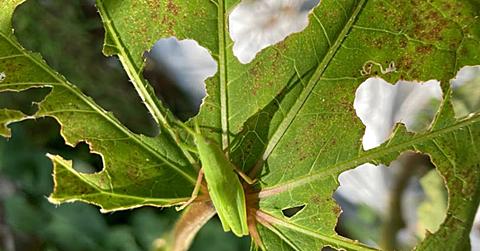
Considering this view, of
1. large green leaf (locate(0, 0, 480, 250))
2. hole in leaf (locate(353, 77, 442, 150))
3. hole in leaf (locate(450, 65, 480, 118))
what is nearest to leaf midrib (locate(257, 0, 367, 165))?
large green leaf (locate(0, 0, 480, 250))

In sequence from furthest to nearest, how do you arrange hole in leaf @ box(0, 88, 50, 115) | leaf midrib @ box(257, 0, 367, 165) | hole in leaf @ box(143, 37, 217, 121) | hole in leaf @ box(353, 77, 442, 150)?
hole in leaf @ box(143, 37, 217, 121), hole in leaf @ box(0, 88, 50, 115), hole in leaf @ box(353, 77, 442, 150), leaf midrib @ box(257, 0, 367, 165)

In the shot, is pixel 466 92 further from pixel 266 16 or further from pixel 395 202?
pixel 266 16

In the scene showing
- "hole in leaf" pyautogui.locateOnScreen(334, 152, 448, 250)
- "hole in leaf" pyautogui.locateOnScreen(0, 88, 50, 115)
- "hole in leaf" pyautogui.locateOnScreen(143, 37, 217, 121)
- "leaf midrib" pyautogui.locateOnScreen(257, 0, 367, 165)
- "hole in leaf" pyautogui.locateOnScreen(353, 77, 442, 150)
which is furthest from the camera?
"hole in leaf" pyautogui.locateOnScreen(143, 37, 217, 121)

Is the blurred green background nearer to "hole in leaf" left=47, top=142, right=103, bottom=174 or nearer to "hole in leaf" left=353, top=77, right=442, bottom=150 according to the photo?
"hole in leaf" left=47, top=142, right=103, bottom=174

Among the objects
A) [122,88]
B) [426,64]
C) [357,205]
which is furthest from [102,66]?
[426,64]

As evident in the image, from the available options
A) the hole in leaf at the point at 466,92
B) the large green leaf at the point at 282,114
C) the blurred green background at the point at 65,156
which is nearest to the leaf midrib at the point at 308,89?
the large green leaf at the point at 282,114

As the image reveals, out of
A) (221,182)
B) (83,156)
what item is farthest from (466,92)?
(83,156)
